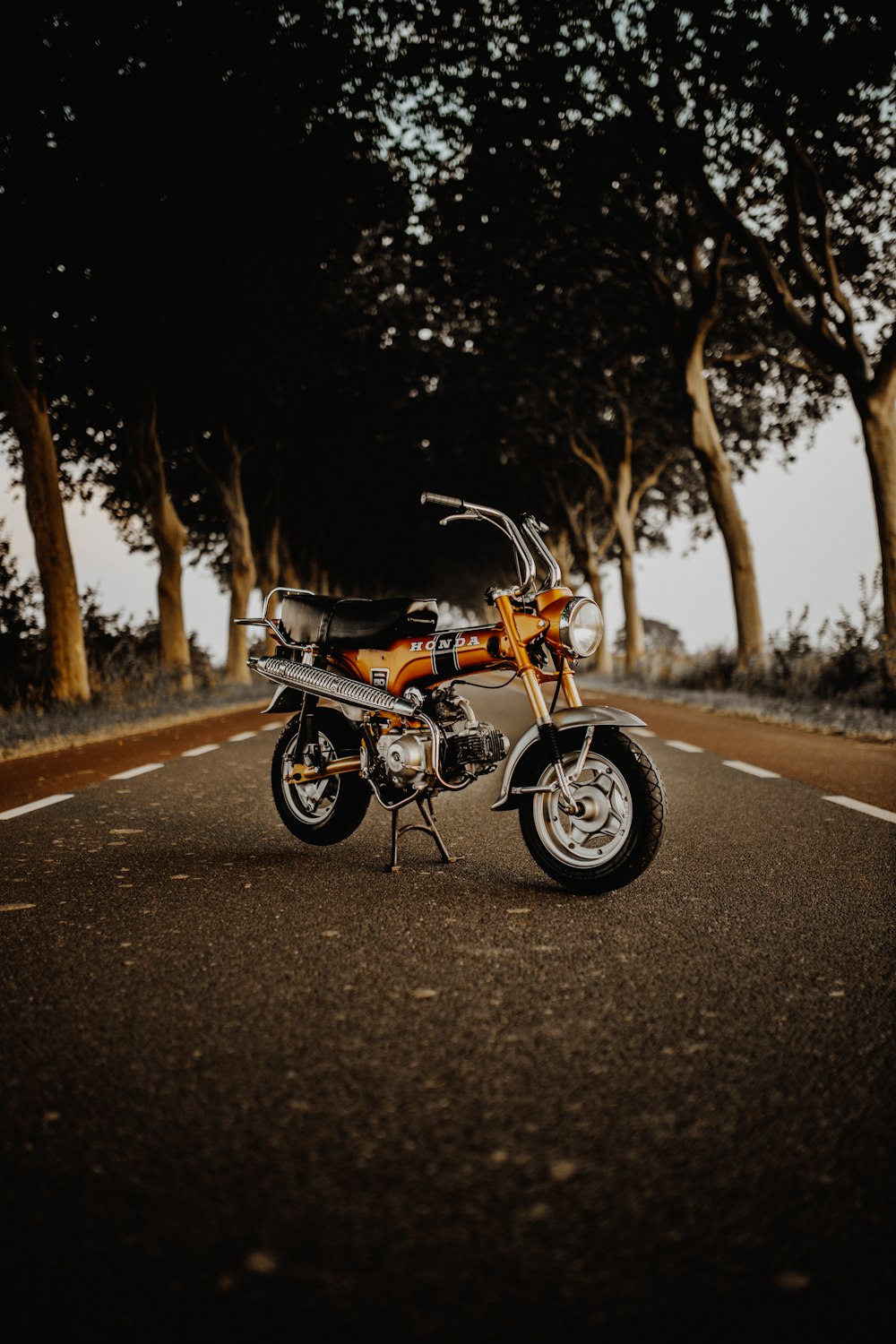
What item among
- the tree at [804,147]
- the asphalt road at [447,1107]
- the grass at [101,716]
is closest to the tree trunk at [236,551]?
the grass at [101,716]

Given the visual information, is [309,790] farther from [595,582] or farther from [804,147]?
[595,582]

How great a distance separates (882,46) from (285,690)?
12.5 m

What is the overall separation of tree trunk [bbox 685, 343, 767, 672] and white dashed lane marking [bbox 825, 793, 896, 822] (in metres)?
13.7

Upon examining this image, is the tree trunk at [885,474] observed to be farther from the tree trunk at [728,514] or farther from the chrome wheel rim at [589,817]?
the chrome wheel rim at [589,817]

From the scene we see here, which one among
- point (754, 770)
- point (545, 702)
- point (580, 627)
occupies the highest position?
point (580, 627)

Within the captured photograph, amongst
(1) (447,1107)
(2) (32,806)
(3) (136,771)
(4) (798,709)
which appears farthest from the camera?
(4) (798,709)

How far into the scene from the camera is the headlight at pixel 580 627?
470 cm

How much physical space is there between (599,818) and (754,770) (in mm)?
5093

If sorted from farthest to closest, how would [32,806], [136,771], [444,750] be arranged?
[136,771] → [32,806] → [444,750]

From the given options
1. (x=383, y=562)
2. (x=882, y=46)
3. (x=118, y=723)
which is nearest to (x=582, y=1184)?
(x=118, y=723)

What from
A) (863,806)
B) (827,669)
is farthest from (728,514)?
(863,806)

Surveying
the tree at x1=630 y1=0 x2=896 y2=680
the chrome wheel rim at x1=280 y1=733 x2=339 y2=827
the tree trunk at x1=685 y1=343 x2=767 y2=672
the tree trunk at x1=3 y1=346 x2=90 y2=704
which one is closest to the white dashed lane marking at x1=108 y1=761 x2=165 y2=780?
the chrome wheel rim at x1=280 y1=733 x2=339 y2=827

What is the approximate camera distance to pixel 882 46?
13.6 meters

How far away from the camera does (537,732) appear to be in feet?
15.8
